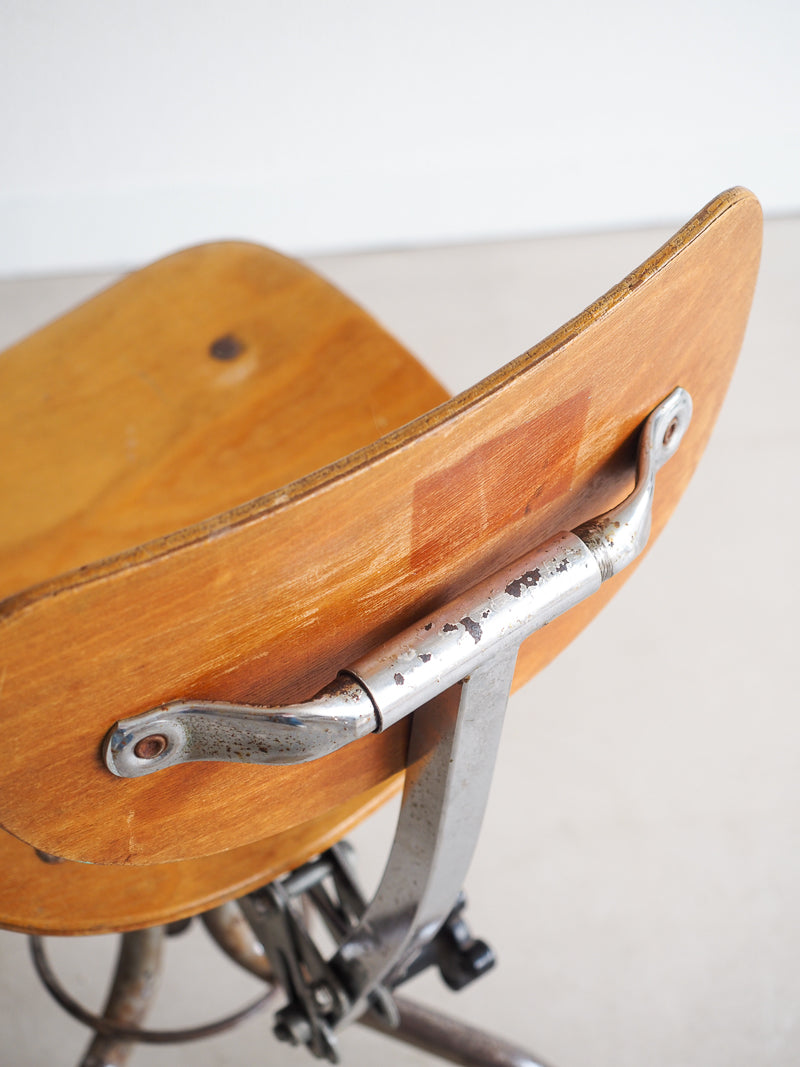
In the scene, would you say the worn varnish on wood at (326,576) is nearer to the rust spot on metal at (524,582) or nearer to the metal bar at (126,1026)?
the rust spot on metal at (524,582)

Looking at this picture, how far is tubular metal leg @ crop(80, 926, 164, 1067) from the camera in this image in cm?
95

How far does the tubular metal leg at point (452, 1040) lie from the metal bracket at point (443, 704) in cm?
36

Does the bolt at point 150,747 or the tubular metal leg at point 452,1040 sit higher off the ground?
the bolt at point 150,747

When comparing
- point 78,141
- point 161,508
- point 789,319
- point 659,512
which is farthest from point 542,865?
point 78,141

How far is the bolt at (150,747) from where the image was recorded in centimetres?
38

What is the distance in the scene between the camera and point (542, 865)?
1.33m

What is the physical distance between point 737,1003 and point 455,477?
1062 millimetres

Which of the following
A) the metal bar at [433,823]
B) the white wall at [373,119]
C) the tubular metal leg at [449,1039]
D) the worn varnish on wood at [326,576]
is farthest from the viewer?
the white wall at [373,119]

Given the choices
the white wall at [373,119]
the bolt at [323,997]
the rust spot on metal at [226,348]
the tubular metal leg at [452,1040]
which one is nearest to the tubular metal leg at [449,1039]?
the tubular metal leg at [452,1040]

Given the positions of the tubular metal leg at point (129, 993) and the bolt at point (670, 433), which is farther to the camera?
the tubular metal leg at point (129, 993)

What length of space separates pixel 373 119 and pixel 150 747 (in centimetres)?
179

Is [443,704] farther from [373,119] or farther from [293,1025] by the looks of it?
[373,119]

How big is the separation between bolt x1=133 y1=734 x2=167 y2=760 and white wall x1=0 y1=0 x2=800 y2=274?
1643 mm

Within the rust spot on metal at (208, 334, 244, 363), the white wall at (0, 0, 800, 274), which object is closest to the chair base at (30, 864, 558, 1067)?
the rust spot on metal at (208, 334, 244, 363)
